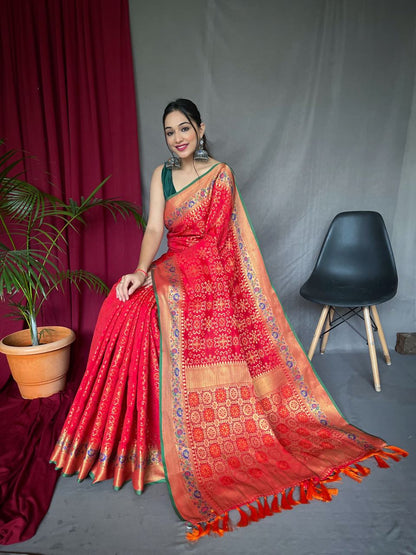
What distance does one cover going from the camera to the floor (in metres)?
1.15

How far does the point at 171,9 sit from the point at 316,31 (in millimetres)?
846

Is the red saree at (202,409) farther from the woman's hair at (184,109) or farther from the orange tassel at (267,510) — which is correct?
the woman's hair at (184,109)

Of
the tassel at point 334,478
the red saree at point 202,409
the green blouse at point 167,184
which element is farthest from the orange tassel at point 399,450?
the green blouse at point 167,184

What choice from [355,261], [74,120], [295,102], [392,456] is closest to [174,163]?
[74,120]

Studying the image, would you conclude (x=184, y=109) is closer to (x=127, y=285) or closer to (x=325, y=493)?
(x=127, y=285)

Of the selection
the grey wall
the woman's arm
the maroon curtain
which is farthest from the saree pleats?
the grey wall

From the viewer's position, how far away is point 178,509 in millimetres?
1244

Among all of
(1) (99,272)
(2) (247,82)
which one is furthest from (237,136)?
(1) (99,272)

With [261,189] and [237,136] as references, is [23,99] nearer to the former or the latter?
[237,136]

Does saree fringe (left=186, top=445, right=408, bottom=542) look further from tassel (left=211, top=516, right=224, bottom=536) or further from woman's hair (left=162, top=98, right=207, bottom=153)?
woman's hair (left=162, top=98, right=207, bottom=153)

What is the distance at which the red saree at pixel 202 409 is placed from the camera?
1.35 meters

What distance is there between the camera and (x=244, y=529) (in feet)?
3.97

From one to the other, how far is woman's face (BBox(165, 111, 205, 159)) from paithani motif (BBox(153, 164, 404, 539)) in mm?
134

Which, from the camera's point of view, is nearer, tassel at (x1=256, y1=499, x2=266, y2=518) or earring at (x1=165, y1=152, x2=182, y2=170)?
tassel at (x1=256, y1=499, x2=266, y2=518)
